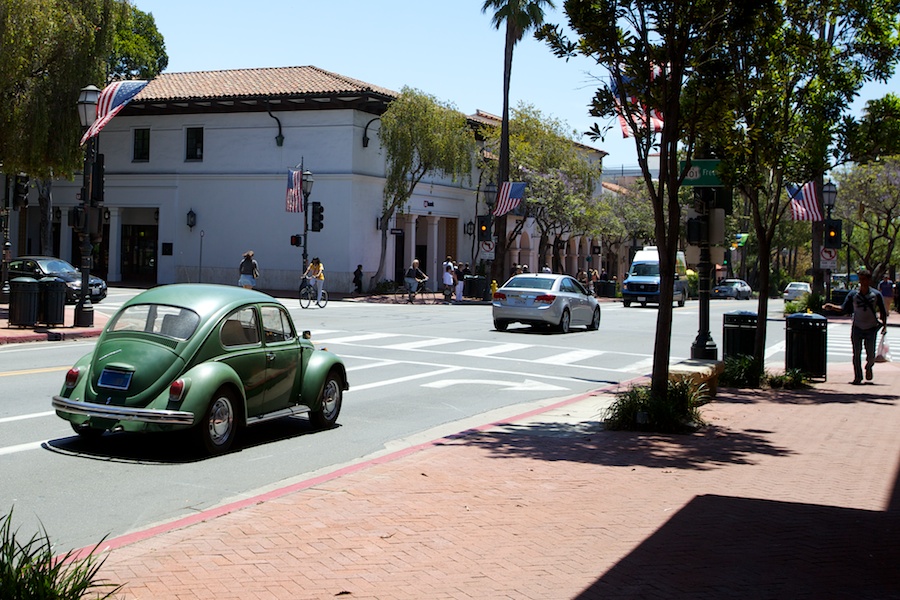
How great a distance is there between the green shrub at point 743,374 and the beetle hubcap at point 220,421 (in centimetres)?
934

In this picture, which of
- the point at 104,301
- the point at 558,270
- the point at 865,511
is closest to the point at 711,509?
the point at 865,511

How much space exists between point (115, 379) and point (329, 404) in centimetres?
280

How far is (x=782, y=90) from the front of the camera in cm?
1572

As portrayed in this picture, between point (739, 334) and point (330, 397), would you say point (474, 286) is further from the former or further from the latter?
point (330, 397)

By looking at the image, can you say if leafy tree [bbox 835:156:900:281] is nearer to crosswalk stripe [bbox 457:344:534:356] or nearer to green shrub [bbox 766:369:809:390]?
crosswalk stripe [bbox 457:344:534:356]

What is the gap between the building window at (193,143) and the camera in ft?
158

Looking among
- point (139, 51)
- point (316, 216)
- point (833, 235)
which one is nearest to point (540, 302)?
point (833, 235)

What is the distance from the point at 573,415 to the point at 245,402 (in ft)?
15.5

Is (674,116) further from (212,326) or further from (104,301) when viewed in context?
(104,301)

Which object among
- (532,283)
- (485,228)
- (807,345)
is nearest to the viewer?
(807,345)

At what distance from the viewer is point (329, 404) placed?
11.2 m

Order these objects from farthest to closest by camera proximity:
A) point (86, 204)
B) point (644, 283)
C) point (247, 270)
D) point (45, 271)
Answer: point (644, 283)
point (247, 270)
point (45, 271)
point (86, 204)

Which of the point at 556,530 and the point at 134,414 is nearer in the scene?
the point at 556,530

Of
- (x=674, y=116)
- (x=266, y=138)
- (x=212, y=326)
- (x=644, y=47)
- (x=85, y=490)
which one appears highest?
(x=266, y=138)
